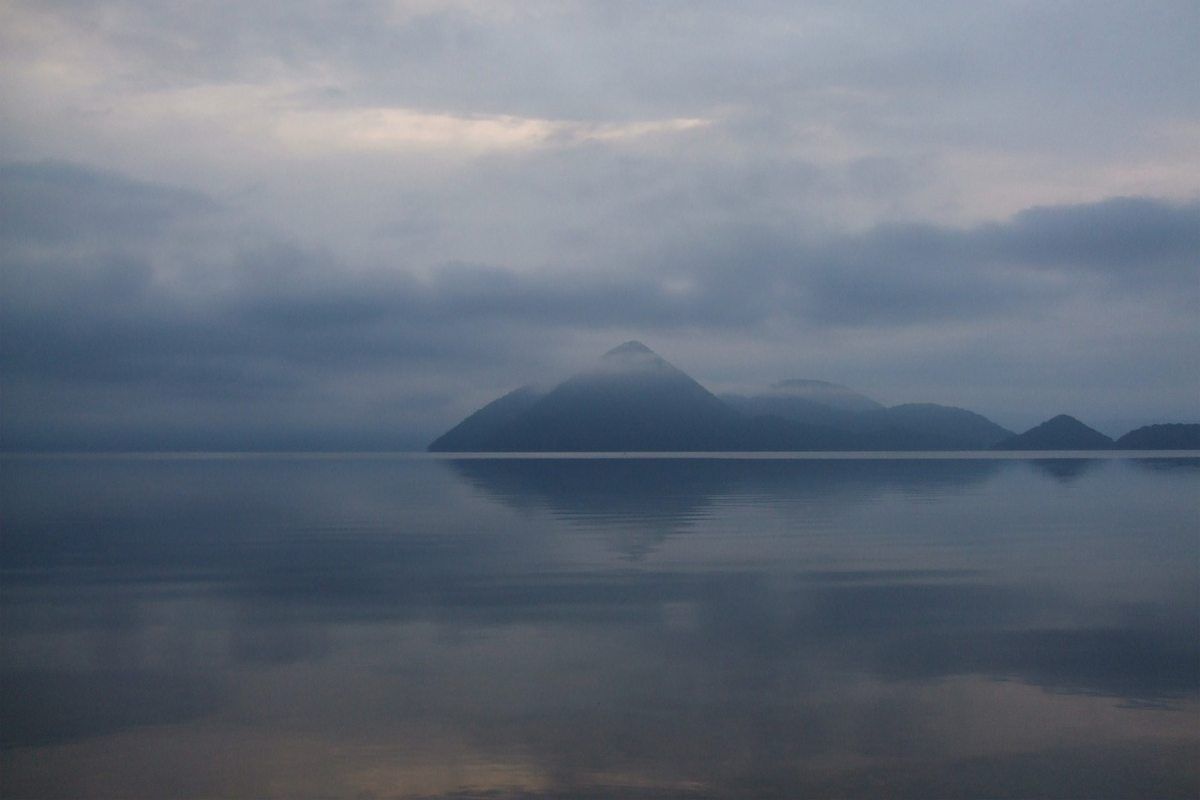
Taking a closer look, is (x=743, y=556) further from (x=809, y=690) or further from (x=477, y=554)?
(x=809, y=690)

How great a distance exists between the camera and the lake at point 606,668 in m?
11.8

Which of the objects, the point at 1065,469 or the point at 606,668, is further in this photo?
the point at 1065,469

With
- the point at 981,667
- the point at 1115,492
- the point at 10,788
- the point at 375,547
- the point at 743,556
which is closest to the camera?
the point at 10,788

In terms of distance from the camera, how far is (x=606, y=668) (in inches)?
644

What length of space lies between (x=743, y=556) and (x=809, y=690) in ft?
49.5

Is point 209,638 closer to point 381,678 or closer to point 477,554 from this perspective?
point 381,678

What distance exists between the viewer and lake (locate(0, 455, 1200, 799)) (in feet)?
38.7

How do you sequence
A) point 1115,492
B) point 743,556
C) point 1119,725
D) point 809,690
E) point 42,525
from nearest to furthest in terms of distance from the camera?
1. point 1119,725
2. point 809,690
3. point 743,556
4. point 42,525
5. point 1115,492

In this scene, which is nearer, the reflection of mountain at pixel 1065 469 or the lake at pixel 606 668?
the lake at pixel 606 668

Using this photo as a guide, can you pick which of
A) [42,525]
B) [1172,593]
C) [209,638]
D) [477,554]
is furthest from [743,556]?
[42,525]

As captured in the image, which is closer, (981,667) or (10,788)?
(10,788)

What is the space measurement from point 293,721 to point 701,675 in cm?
600

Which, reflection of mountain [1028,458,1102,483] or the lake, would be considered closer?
the lake

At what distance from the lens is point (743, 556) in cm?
3011
